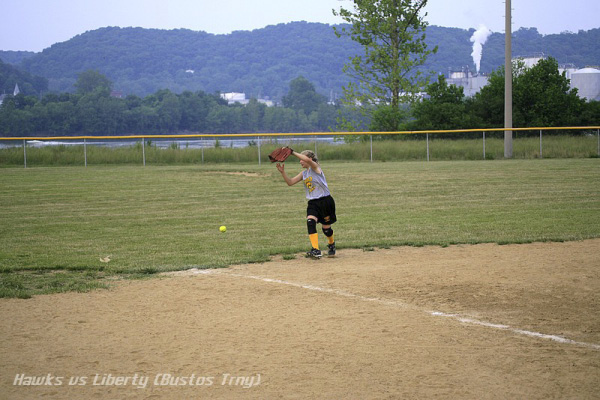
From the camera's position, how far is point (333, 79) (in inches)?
6526

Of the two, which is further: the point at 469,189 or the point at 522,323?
the point at 469,189

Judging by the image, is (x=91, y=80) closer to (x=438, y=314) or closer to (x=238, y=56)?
(x=238, y=56)

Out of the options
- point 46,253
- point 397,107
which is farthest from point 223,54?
point 46,253

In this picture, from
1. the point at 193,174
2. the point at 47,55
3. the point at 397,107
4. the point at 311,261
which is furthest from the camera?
the point at 47,55

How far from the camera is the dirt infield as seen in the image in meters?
4.73

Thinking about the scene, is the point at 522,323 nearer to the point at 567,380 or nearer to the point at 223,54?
the point at 567,380

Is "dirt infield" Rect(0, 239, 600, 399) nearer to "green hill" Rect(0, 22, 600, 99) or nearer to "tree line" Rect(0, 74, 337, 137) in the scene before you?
"tree line" Rect(0, 74, 337, 137)

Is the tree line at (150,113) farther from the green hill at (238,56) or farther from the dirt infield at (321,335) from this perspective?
the dirt infield at (321,335)

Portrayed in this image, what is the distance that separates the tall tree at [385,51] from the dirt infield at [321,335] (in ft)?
132

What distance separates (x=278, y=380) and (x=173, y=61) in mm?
177346

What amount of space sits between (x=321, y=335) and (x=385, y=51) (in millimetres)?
44727

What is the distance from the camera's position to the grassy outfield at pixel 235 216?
988 cm

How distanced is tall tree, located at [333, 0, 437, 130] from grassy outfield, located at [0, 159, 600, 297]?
80.9ft

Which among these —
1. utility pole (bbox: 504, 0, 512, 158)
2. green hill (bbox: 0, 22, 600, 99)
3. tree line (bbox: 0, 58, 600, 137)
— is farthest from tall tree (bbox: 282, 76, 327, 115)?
utility pole (bbox: 504, 0, 512, 158)
